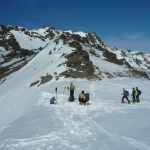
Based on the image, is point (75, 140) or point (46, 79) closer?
point (75, 140)

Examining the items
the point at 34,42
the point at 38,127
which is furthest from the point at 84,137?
the point at 34,42

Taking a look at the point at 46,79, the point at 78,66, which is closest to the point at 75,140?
the point at 46,79

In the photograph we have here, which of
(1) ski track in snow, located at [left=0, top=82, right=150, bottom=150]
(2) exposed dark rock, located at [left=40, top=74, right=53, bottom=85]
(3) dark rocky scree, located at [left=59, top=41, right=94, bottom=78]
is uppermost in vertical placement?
(3) dark rocky scree, located at [left=59, top=41, right=94, bottom=78]

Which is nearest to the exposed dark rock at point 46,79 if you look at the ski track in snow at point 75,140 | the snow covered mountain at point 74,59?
the snow covered mountain at point 74,59

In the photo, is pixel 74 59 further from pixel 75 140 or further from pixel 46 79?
pixel 75 140

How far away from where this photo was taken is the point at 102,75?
42125 millimetres

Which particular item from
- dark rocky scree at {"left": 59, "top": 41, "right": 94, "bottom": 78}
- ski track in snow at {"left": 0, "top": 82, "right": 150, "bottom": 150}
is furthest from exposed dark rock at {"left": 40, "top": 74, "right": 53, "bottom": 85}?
ski track in snow at {"left": 0, "top": 82, "right": 150, "bottom": 150}

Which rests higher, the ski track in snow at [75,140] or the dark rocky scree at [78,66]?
the dark rocky scree at [78,66]

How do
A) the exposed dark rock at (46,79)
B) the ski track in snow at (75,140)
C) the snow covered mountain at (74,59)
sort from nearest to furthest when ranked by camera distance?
the ski track in snow at (75,140), the exposed dark rock at (46,79), the snow covered mountain at (74,59)

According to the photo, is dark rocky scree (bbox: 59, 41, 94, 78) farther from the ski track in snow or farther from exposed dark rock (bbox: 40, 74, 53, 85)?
the ski track in snow

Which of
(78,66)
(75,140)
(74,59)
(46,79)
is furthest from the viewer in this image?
(74,59)

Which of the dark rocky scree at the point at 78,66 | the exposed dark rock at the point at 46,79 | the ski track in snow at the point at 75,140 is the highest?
the dark rocky scree at the point at 78,66

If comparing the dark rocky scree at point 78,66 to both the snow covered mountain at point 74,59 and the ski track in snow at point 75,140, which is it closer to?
the snow covered mountain at point 74,59

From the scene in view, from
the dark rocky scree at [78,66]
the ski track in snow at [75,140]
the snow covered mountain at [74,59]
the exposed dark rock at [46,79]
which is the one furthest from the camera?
the snow covered mountain at [74,59]
